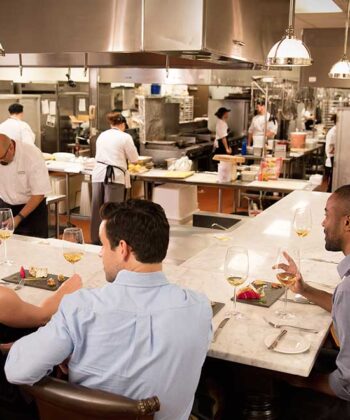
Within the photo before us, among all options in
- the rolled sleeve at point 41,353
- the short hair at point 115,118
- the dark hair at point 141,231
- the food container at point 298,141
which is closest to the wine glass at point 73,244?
the dark hair at point 141,231

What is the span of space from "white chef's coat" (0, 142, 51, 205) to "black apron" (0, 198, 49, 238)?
0.24ft

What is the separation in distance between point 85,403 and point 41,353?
0.21 meters

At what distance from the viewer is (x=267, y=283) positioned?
269 cm

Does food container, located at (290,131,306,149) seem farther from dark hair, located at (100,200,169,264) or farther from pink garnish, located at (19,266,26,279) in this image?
dark hair, located at (100,200,169,264)

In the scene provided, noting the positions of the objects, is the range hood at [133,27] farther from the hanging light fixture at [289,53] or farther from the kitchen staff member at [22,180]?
the kitchen staff member at [22,180]

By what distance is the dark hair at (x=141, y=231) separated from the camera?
1.76 meters

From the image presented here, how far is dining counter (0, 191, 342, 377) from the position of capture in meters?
1.99

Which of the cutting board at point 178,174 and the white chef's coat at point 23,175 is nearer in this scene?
the white chef's coat at point 23,175

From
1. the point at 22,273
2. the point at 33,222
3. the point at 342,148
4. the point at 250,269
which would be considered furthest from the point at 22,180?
the point at 342,148

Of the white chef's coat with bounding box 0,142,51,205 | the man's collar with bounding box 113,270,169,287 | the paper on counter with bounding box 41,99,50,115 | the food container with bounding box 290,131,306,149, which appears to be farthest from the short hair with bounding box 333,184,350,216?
the food container with bounding box 290,131,306,149

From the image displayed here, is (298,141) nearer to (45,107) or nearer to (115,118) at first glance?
(45,107)

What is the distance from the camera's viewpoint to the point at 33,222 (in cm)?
454

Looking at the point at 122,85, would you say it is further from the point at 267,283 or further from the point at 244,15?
the point at 267,283

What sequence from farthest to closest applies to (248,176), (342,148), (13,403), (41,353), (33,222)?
(342,148), (248,176), (33,222), (13,403), (41,353)
